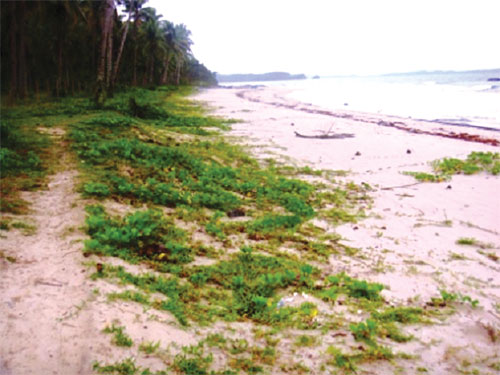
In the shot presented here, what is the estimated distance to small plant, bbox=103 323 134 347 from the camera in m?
2.72

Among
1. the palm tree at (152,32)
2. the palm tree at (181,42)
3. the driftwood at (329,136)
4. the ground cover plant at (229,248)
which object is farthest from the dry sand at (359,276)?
the palm tree at (181,42)

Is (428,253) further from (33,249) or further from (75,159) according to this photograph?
(75,159)

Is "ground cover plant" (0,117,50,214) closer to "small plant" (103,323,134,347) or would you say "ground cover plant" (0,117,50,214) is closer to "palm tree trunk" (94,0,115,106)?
"small plant" (103,323,134,347)

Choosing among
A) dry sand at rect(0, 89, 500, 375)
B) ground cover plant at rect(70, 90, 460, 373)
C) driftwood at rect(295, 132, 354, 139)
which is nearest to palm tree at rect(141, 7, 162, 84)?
driftwood at rect(295, 132, 354, 139)

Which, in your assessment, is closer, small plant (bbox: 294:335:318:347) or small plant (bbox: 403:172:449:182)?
small plant (bbox: 294:335:318:347)

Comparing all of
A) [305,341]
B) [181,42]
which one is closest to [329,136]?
[305,341]

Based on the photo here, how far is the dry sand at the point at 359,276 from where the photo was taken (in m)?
2.66

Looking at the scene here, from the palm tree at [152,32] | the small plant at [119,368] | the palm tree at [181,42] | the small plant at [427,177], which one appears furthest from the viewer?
the palm tree at [181,42]

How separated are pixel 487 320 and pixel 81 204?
4.76 meters

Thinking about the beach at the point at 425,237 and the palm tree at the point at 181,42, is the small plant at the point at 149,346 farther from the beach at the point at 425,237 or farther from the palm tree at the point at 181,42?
the palm tree at the point at 181,42

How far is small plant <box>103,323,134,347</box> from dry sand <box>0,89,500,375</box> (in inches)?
2.1

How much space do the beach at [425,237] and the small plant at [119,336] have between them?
5.99 feet

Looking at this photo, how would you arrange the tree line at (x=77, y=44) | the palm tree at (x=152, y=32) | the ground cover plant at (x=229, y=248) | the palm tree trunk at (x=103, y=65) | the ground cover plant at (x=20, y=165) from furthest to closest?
the palm tree at (x=152, y=32), the tree line at (x=77, y=44), the palm tree trunk at (x=103, y=65), the ground cover plant at (x=20, y=165), the ground cover plant at (x=229, y=248)

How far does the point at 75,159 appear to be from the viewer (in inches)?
275
